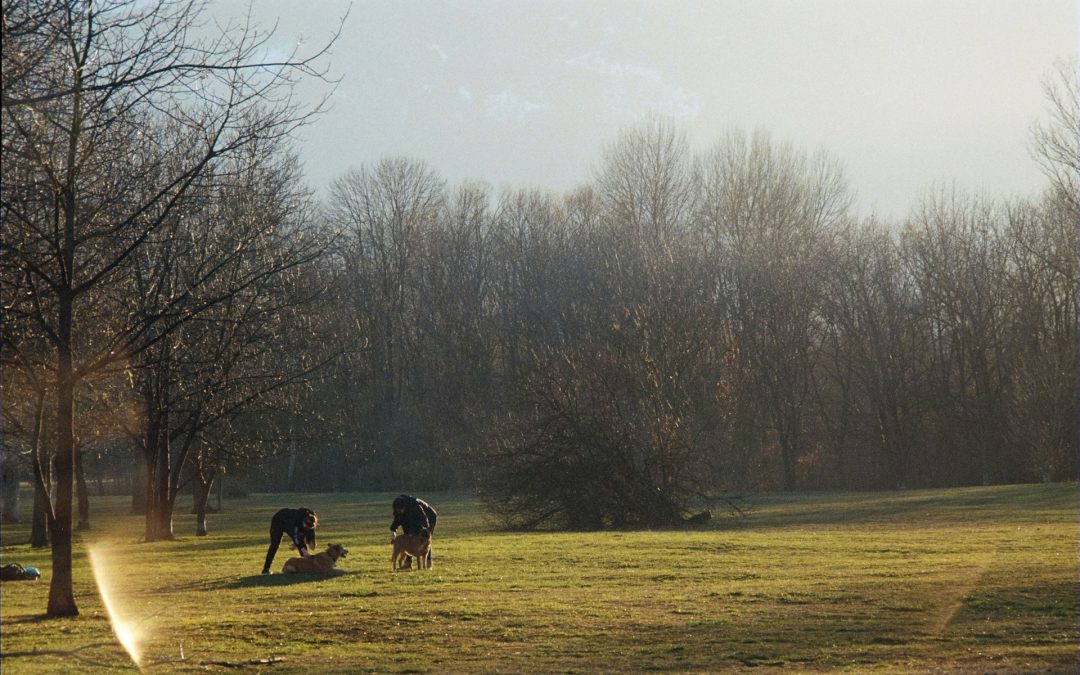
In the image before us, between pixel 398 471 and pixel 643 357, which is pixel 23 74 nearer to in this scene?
pixel 643 357

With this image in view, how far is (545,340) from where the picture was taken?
65875mm

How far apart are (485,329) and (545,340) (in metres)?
9.87

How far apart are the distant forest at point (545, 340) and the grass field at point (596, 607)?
10.9 ft

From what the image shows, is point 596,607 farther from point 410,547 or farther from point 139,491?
point 139,491

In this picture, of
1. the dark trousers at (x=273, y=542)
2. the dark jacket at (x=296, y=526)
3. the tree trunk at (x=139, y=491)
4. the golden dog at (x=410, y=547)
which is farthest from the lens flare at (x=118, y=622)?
the tree trunk at (x=139, y=491)

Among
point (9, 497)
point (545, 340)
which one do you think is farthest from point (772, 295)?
point (9, 497)

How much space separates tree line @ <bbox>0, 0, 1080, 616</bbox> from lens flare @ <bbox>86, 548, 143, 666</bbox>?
2.87 feet

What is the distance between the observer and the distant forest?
57.0 feet

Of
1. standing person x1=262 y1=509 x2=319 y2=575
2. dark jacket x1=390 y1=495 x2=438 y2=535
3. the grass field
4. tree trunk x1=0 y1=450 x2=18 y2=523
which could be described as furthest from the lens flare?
tree trunk x1=0 y1=450 x2=18 y2=523

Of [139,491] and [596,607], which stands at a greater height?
[139,491]

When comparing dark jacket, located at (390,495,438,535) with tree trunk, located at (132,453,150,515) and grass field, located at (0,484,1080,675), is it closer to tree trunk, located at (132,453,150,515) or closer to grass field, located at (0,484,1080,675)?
grass field, located at (0,484,1080,675)

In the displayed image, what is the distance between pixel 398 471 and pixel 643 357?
3230cm

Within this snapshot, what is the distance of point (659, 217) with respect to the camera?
72438 mm

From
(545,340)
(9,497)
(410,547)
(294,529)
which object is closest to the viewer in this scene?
(410,547)
